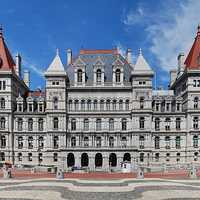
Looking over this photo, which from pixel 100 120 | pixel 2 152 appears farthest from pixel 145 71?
pixel 2 152

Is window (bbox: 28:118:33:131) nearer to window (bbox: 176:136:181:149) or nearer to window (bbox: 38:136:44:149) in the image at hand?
window (bbox: 38:136:44:149)

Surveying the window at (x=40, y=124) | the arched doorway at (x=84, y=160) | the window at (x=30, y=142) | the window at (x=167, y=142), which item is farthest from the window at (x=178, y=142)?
the window at (x=30, y=142)

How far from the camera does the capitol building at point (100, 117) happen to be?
7031 cm

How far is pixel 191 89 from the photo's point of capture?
70188 mm

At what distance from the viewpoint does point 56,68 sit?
7300 centimetres

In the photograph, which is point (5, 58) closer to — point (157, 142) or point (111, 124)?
point (111, 124)

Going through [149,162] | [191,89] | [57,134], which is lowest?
[149,162]

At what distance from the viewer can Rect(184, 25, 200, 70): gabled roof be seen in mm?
72494

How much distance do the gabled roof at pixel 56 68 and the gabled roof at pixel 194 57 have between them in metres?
27.2

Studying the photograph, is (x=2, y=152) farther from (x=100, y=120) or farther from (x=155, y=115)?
(x=155, y=115)

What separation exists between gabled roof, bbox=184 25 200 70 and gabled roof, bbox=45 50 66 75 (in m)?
27.2

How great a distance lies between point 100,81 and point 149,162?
20.2 metres

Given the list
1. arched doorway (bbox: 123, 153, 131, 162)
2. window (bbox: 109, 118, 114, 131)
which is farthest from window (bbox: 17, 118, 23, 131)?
arched doorway (bbox: 123, 153, 131, 162)

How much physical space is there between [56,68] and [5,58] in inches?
472
